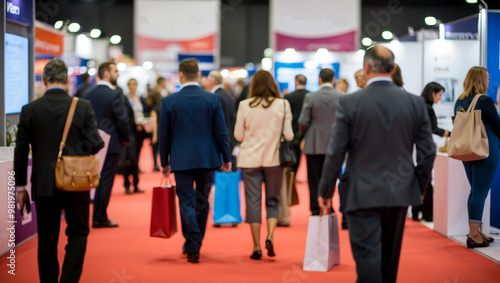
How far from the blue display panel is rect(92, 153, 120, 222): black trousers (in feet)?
3.49

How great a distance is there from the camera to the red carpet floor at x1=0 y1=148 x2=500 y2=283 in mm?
4582

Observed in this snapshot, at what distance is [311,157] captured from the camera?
6305 mm

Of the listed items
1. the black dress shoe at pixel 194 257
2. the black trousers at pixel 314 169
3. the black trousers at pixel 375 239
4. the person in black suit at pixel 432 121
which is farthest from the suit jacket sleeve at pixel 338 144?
the black trousers at pixel 314 169

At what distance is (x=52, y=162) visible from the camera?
3.64m

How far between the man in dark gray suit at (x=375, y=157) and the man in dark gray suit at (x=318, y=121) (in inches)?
115

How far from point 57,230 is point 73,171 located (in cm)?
42

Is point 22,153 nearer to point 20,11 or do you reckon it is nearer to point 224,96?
point 20,11

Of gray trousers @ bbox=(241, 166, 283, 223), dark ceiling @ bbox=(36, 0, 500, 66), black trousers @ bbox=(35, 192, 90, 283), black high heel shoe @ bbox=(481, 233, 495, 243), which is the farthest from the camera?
dark ceiling @ bbox=(36, 0, 500, 66)

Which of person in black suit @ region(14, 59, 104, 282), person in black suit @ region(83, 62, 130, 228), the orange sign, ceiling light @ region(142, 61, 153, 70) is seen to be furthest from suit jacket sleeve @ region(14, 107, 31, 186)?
ceiling light @ region(142, 61, 153, 70)

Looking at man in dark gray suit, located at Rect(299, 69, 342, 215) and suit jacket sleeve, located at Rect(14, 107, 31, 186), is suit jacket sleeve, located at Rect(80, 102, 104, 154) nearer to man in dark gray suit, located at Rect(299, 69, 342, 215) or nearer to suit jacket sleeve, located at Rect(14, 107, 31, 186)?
suit jacket sleeve, located at Rect(14, 107, 31, 186)

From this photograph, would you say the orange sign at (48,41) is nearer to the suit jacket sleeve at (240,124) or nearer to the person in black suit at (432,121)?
the suit jacket sleeve at (240,124)

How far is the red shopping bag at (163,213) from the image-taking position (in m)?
4.91

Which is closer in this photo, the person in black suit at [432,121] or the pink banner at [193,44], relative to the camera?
the person in black suit at [432,121]

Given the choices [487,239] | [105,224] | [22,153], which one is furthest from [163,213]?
[487,239]
